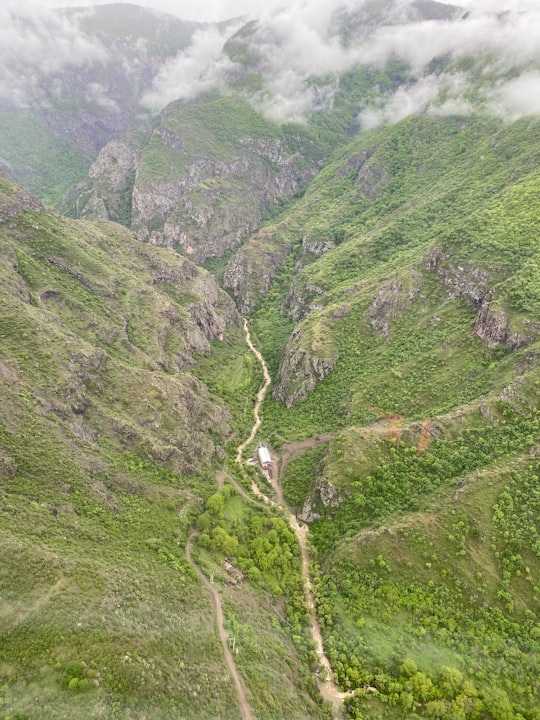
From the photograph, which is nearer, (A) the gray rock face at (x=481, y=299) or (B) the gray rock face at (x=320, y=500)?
(B) the gray rock face at (x=320, y=500)

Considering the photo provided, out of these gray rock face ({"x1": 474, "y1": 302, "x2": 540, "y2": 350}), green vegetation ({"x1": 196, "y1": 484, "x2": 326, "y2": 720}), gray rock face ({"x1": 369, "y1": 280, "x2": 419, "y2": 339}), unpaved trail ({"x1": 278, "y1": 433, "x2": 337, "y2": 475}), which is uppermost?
gray rock face ({"x1": 369, "y1": 280, "x2": 419, "y2": 339})

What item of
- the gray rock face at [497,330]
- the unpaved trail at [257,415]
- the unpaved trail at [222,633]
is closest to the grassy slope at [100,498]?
the unpaved trail at [222,633]

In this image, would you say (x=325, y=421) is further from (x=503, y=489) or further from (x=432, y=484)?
(x=503, y=489)

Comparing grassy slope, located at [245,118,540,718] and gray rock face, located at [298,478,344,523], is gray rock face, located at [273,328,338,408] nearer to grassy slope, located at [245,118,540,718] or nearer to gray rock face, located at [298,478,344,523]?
grassy slope, located at [245,118,540,718]

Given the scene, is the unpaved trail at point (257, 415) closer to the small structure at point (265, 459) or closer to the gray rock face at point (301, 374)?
the gray rock face at point (301, 374)

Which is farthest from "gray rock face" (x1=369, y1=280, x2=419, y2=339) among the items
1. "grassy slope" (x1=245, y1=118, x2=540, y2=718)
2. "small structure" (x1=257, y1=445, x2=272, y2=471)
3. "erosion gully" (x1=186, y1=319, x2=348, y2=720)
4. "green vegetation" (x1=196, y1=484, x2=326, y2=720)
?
"green vegetation" (x1=196, y1=484, x2=326, y2=720)
